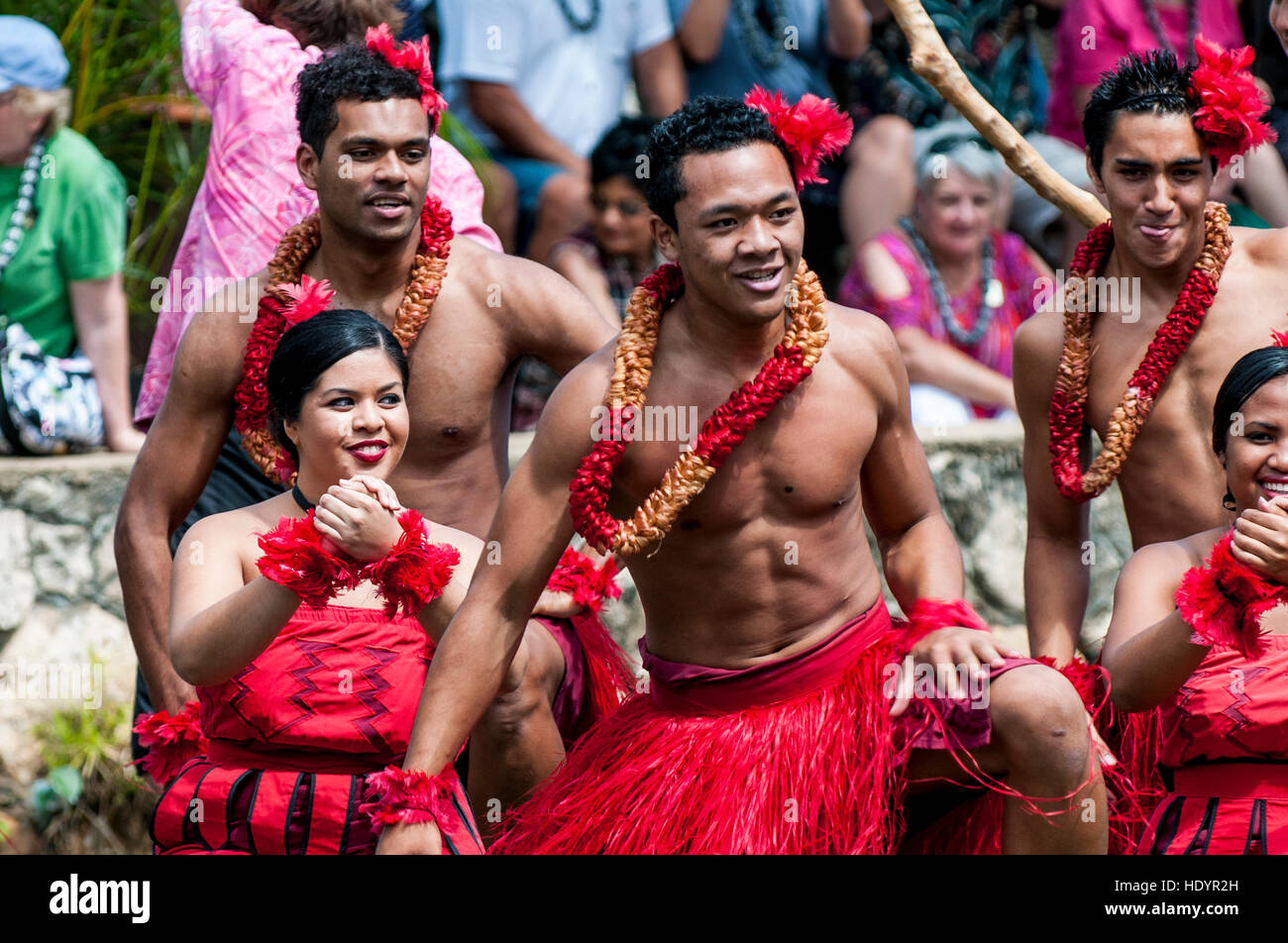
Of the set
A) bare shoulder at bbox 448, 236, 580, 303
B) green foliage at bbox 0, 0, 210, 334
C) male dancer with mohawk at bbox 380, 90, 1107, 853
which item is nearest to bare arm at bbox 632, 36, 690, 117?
green foliage at bbox 0, 0, 210, 334

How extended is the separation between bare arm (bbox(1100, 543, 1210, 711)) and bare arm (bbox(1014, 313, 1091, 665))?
1.33 feet

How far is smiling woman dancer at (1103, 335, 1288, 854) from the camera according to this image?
3143mm

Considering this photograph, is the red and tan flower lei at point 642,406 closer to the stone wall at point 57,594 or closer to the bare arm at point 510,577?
the bare arm at point 510,577

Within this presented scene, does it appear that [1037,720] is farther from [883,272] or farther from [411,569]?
[883,272]

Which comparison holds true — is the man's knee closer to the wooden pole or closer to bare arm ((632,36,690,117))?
the wooden pole

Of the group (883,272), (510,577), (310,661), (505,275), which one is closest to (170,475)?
(310,661)

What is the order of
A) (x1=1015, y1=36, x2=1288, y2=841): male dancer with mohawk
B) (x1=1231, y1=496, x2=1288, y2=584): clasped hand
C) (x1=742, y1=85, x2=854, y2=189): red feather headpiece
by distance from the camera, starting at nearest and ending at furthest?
(x1=1231, y1=496, x2=1288, y2=584): clasped hand < (x1=742, y1=85, x2=854, y2=189): red feather headpiece < (x1=1015, y1=36, x2=1288, y2=841): male dancer with mohawk

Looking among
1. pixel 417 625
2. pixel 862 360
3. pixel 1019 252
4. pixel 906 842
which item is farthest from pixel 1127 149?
pixel 1019 252

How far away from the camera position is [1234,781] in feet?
10.7

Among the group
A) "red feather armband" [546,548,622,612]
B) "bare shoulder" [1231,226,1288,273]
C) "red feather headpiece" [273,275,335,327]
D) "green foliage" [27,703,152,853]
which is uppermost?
"bare shoulder" [1231,226,1288,273]

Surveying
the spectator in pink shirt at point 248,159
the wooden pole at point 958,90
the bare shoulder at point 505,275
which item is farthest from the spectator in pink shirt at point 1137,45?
the bare shoulder at point 505,275

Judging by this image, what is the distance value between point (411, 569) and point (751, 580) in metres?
0.64

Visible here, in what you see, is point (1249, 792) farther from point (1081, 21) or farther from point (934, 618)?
point (1081, 21)

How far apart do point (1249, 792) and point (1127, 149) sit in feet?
4.09
